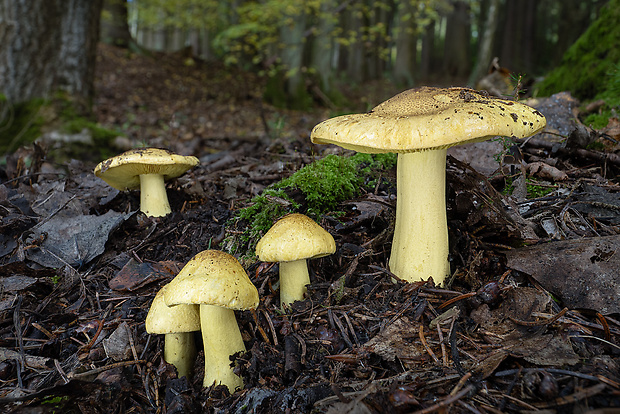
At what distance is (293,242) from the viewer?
209 centimetres

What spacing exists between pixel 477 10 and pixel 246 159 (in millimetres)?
35692

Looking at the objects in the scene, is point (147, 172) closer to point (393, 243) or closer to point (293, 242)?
point (293, 242)

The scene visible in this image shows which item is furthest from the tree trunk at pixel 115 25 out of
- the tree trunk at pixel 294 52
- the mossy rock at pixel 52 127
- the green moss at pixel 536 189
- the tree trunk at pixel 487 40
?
the green moss at pixel 536 189

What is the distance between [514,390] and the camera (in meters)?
1.58

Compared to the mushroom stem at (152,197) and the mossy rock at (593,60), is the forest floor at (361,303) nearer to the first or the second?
the mushroom stem at (152,197)

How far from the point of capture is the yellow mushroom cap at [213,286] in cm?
185

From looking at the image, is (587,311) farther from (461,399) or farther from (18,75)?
(18,75)

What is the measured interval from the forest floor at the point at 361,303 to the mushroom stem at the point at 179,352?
0.07m

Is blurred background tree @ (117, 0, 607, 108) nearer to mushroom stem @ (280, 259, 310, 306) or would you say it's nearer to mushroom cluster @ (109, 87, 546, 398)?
mushroom cluster @ (109, 87, 546, 398)

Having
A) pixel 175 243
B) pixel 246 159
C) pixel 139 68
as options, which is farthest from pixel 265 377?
pixel 139 68

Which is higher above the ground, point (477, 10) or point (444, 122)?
point (477, 10)

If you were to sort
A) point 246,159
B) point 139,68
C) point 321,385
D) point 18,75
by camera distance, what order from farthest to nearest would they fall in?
point 139,68 < point 18,75 < point 246,159 < point 321,385

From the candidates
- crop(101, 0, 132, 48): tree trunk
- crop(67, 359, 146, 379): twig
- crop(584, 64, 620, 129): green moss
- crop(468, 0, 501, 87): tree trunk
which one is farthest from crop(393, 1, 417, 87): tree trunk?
crop(67, 359, 146, 379): twig

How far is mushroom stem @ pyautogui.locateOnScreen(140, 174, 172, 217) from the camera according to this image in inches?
130
